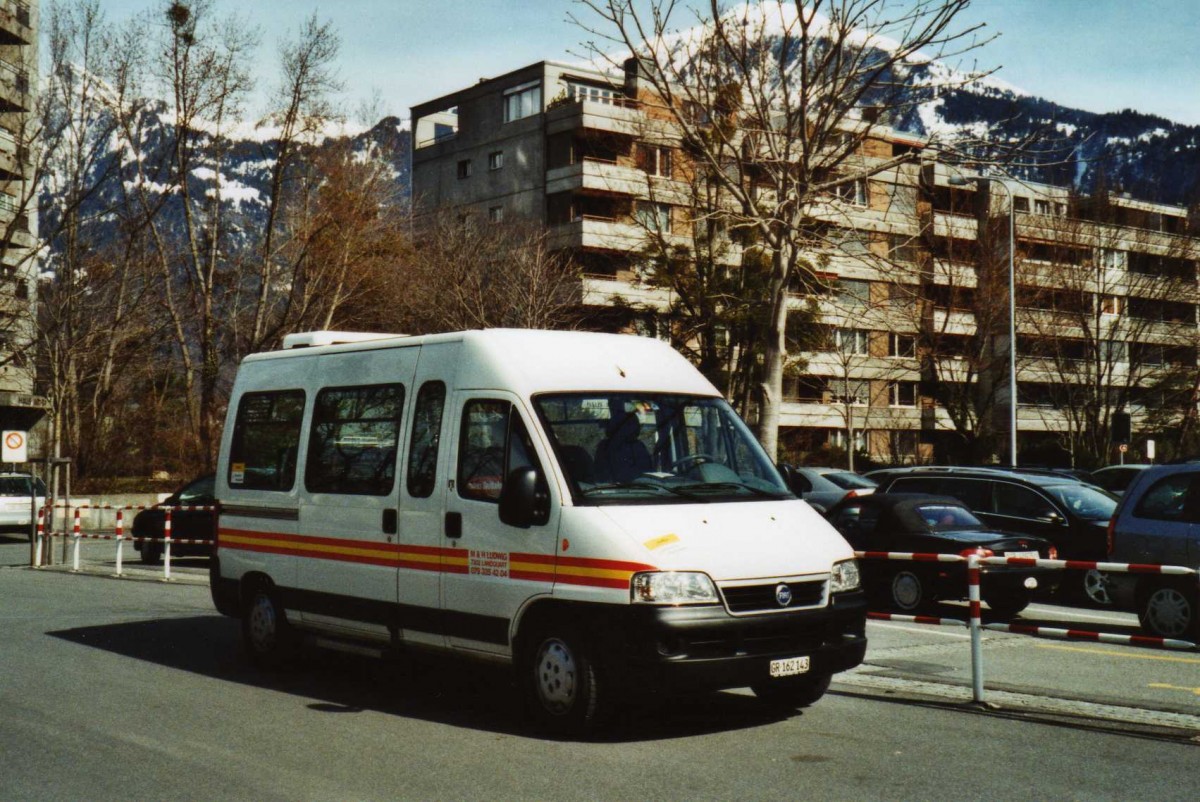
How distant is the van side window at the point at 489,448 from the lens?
27.7 feet

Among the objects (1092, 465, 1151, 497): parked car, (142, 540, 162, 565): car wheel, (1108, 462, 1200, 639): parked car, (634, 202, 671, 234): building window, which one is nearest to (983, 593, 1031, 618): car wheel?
(1108, 462, 1200, 639): parked car

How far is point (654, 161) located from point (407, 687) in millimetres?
38685

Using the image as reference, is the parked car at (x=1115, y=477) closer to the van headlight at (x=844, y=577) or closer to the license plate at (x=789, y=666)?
the van headlight at (x=844, y=577)

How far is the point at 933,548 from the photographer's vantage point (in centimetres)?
1504

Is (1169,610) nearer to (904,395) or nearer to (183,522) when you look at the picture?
(183,522)

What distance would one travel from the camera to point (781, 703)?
8891 millimetres

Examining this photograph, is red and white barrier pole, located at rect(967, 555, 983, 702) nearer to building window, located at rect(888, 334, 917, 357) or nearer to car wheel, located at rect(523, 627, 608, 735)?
car wheel, located at rect(523, 627, 608, 735)

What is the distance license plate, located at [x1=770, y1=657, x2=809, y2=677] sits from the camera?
7762 mm

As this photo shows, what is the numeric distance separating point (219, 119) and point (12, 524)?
47.9 ft

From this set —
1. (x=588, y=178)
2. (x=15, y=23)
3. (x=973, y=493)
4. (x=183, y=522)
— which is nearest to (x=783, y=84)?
(x=973, y=493)

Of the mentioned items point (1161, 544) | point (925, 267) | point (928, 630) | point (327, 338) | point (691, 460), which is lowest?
point (928, 630)

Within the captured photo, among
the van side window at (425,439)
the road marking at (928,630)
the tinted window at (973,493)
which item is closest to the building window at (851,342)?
the tinted window at (973,493)

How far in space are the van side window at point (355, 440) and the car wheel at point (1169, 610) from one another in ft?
24.7

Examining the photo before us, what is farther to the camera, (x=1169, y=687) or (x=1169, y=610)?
(x=1169, y=610)
